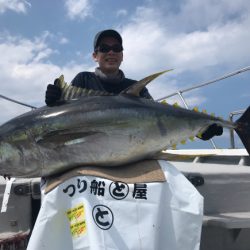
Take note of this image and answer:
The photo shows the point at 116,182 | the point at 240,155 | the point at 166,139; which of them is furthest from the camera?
the point at 240,155

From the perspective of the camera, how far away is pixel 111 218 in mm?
2248

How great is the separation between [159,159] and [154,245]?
65 centimetres

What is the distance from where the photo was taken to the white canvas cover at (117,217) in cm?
221

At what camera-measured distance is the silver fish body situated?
2418 millimetres

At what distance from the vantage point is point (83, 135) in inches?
96.3

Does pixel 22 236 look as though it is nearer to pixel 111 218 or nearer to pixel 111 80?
pixel 111 218

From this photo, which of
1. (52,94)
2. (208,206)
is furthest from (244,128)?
(52,94)

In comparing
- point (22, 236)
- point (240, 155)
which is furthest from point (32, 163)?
point (240, 155)

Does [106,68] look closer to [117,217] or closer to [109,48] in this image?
[109,48]

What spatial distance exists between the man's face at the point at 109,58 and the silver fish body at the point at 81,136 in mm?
762

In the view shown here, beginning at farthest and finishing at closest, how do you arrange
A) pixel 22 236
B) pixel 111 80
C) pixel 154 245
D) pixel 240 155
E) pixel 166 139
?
pixel 240 155 → pixel 111 80 → pixel 22 236 → pixel 166 139 → pixel 154 245

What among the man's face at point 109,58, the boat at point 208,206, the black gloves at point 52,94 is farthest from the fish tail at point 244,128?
the black gloves at point 52,94

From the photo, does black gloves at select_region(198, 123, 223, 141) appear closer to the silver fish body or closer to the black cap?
the silver fish body

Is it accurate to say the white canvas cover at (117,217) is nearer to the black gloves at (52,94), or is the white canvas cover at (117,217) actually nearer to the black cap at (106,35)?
the black gloves at (52,94)
